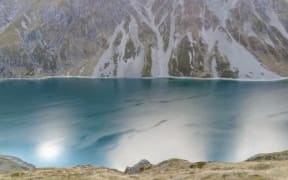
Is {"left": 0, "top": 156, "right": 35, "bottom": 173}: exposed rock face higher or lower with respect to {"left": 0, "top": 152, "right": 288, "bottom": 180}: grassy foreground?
lower

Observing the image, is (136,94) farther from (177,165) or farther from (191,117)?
(177,165)

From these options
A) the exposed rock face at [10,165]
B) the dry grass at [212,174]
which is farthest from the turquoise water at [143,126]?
the dry grass at [212,174]

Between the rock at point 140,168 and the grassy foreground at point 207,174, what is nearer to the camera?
the grassy foreground at point 207,174

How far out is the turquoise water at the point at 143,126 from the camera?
9906 cm

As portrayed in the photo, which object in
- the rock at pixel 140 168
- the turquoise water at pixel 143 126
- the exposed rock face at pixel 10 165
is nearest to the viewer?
the rock at pixel 140 168

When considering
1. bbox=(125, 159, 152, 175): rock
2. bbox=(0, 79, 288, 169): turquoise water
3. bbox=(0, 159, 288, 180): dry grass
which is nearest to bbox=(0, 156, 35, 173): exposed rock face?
bbox=(0, 79, 288, 169): turquoise water

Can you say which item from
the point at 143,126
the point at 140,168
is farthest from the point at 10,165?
the point at 143,126

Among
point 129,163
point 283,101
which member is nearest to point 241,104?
point 283,101

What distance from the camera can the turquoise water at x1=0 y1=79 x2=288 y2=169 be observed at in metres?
99.1

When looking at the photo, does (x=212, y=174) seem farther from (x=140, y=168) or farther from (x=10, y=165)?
(x=10, y=165)

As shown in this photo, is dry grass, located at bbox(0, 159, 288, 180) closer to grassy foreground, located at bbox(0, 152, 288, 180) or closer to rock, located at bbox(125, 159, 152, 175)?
grassy foreground, located at bbox(0, 152, 288, 180)

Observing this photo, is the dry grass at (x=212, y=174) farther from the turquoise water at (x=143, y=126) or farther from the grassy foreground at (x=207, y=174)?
the turquoise water at (x=143, y=126)

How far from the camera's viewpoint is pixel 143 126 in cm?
12394

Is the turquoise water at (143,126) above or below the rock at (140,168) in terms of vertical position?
A: below
